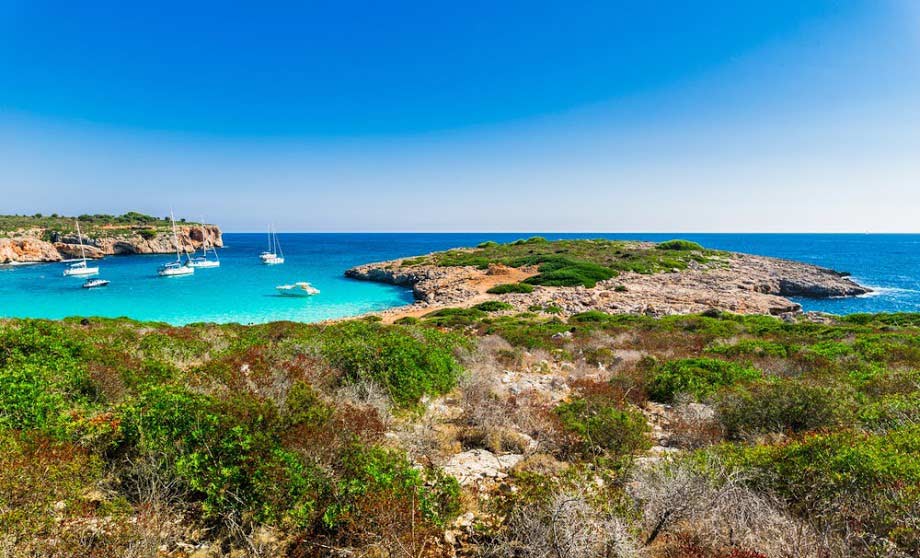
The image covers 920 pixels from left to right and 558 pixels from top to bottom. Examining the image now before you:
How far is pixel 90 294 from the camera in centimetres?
4012

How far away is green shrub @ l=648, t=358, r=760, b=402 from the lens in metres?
8.70

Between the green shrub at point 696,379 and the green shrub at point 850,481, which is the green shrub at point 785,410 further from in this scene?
the green shrub at point 696,379

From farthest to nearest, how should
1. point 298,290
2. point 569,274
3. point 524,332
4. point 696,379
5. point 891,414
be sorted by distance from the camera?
1. point 298,290
2. point 569,274
3. point 524,332
4. point 696,379
5. point 891,414

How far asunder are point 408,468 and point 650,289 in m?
36.6

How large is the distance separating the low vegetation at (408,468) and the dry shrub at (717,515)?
0.02 meters

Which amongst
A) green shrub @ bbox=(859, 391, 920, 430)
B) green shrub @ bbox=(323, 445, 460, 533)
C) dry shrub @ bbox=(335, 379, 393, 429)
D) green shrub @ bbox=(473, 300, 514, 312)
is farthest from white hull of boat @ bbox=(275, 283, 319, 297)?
green shrub @ bbox=(859, 391, 920, 430)

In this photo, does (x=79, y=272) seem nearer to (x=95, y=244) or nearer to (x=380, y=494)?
(x=95, y=244)

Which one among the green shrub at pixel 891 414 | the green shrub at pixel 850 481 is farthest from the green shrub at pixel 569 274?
the green shrub at pixel 850 481

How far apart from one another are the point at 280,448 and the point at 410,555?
5.79ft

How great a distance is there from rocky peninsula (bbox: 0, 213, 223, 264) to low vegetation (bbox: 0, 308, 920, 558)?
97519 mm

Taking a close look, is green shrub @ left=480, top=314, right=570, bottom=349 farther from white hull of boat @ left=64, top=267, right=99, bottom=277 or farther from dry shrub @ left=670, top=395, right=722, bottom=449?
white hull of boat @ left=64, top=267, right=99, bottom=277

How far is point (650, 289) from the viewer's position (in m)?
Answer: 36.2

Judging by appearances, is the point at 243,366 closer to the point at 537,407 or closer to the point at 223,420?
the point at 223,420

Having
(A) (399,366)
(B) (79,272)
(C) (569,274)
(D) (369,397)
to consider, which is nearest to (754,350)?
(A) (399,366)
